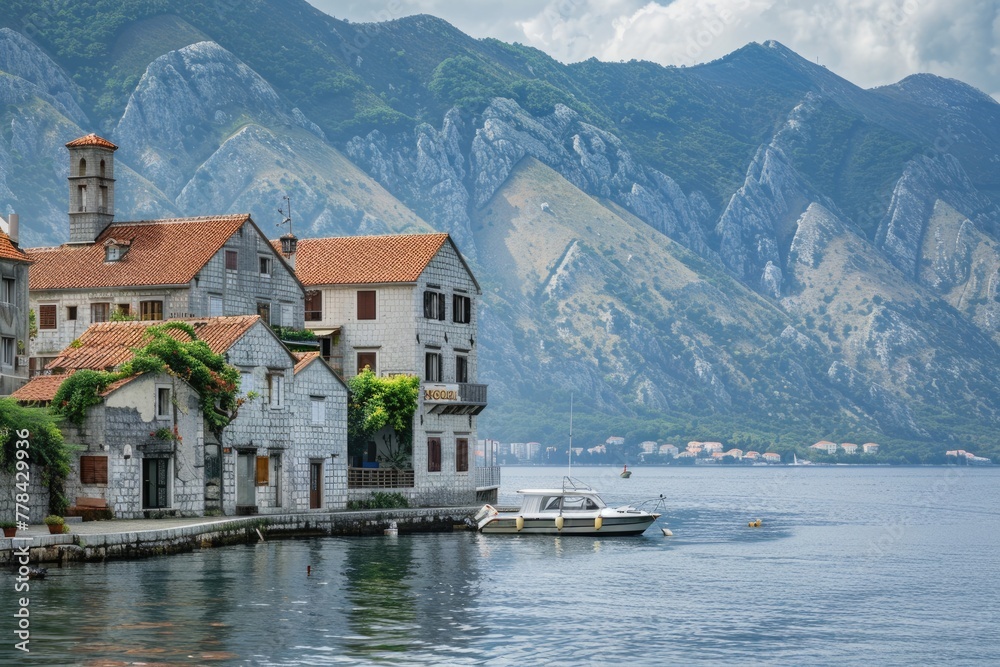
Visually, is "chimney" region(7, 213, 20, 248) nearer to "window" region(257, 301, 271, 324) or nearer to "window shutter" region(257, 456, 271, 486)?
"window" region(257, 301, 271, 324)

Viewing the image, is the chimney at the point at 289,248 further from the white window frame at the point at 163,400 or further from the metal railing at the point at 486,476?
the white window frame at the point at 163,400

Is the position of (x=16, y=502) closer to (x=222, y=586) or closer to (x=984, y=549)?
(x=222, y=586)

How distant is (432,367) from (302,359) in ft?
46.1

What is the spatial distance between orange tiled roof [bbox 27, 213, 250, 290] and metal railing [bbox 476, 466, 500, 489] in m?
22.7

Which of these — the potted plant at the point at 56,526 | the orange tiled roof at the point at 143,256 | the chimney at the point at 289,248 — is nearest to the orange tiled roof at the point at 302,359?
the orange tiled roof at the point at 143,256

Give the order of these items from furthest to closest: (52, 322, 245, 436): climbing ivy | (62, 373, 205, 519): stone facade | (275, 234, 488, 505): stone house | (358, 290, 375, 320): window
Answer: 1. (358, 290, 375, 320): window
2. (275, 234, 488, 505): stone house
3. (62, 373, 205, 519): stone facade
4. (52, 322, 245, 436): climbing ivy

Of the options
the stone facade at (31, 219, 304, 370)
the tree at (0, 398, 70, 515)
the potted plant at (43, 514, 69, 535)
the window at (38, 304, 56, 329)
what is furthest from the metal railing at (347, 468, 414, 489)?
the potted plant at (43, 514, 69, 535)

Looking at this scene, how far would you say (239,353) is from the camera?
3022 inches

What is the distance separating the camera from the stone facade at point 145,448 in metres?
69.0

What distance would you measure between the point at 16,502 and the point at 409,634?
23.1 meters

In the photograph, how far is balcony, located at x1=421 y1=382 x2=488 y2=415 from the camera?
93438 millimetres

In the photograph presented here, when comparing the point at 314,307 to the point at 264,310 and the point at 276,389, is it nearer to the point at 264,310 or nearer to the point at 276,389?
the point at 264,310

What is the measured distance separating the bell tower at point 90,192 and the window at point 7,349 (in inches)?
731

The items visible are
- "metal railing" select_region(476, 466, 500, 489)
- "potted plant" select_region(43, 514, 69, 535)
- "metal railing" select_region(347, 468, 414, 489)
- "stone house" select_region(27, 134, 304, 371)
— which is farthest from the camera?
"metal railing" select_region(476, 466, 500, 489)
